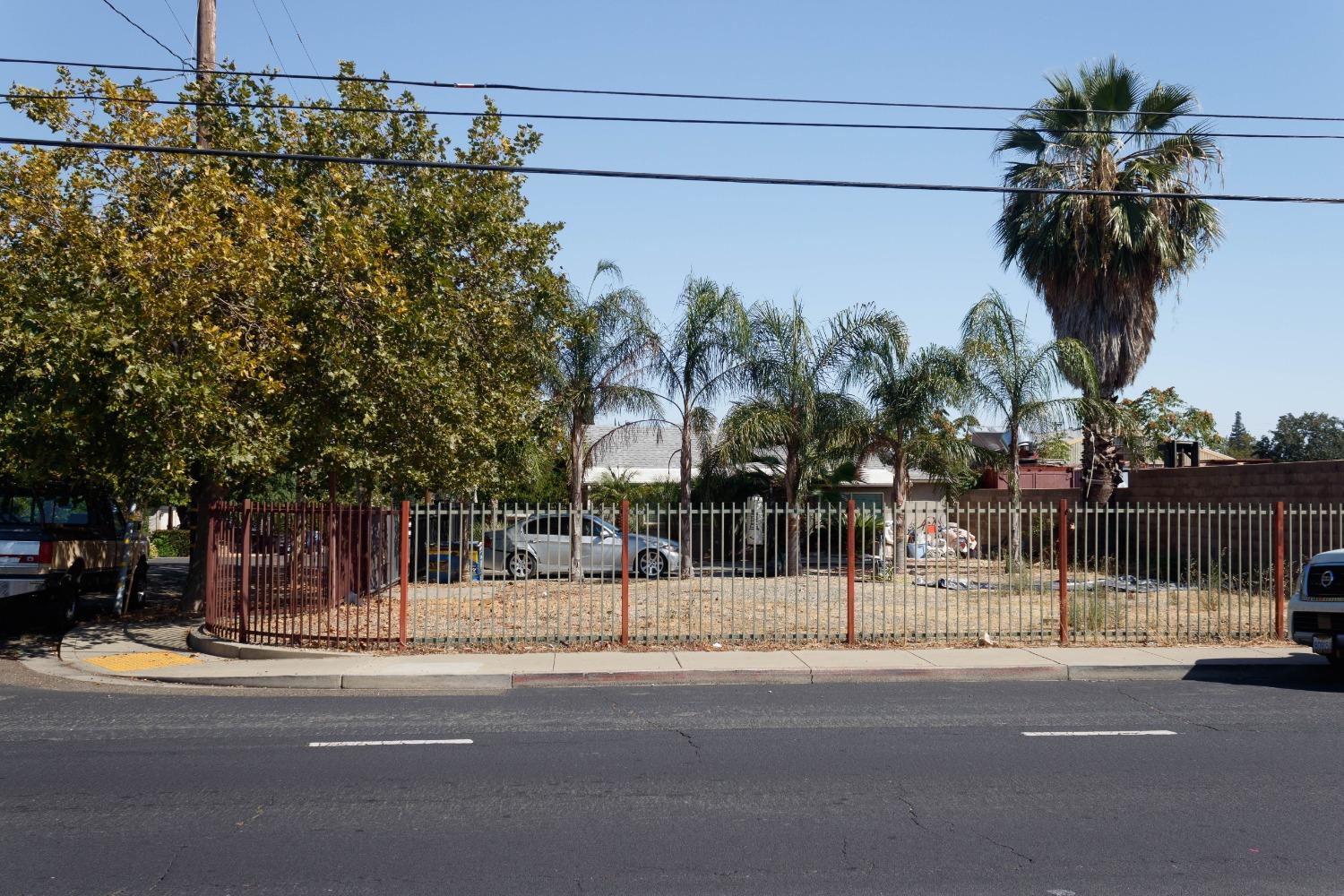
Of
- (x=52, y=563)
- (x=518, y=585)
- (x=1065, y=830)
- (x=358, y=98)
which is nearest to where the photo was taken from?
(x=1065, y=830)

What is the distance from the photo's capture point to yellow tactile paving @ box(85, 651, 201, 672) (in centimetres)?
1316

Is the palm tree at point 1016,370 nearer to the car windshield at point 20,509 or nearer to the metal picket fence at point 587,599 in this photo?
the metal picket fence at point 587,599

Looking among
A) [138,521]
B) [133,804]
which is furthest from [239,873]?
[138,521]

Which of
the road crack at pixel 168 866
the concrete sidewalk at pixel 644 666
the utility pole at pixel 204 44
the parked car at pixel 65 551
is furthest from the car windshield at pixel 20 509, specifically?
the road crack at pixel 168 866

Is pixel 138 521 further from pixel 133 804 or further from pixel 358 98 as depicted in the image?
pixel 133 804

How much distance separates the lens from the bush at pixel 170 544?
39281 mm

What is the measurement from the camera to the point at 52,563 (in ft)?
50.1

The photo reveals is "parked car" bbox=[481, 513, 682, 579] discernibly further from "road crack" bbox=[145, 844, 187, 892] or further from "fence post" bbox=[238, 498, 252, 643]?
"road crack" bbox=[145, 844, 187, 892]

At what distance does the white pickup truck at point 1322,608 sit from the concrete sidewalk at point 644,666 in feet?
2.95

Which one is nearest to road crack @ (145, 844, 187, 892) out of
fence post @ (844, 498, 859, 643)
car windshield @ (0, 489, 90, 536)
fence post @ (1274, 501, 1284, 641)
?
fence post @ (844, 498, 859, 643)

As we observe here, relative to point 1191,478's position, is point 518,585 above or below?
below

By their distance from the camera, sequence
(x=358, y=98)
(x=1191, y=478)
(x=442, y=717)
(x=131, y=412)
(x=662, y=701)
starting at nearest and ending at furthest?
1. (x=442, y=717)
2. (x=662, y=701)
3. (x=131, y=412)
4. (x=358, y=98)
5. (x=1191, y=478)

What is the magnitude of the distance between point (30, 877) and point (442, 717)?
4.70m

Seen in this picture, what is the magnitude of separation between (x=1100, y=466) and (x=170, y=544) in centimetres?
3146
